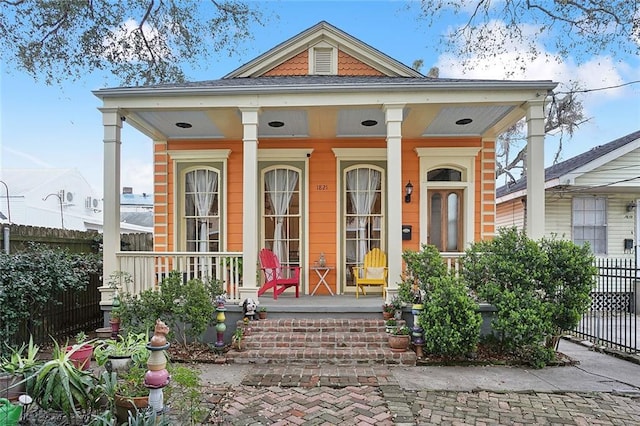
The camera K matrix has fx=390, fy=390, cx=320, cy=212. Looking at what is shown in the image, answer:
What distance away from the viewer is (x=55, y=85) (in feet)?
28.2

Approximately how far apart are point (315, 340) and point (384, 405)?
1.69 m

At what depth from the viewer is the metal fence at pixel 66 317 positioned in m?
Result: 5.12

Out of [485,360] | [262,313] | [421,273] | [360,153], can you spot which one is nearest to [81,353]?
[262,313]

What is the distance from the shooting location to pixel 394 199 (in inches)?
217

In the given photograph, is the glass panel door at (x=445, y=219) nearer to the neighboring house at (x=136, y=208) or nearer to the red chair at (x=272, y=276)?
the red chair at (x=272, y=276)

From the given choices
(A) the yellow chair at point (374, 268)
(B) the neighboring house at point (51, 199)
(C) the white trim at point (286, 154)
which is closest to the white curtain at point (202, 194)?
(C) the white trim at point (286, 154)

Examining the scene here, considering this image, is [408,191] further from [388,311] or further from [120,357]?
[120,357]

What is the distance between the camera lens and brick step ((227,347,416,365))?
4656mm

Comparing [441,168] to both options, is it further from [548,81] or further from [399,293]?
[399,293]

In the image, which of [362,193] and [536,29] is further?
[536,29]

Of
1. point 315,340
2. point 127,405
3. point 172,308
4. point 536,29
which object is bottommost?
point 315,340

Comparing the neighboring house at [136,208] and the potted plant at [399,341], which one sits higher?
the neighboring house at [136,208]

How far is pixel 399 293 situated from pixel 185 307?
2746 millimetres

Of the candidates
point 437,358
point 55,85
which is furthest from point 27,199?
point 437,358
